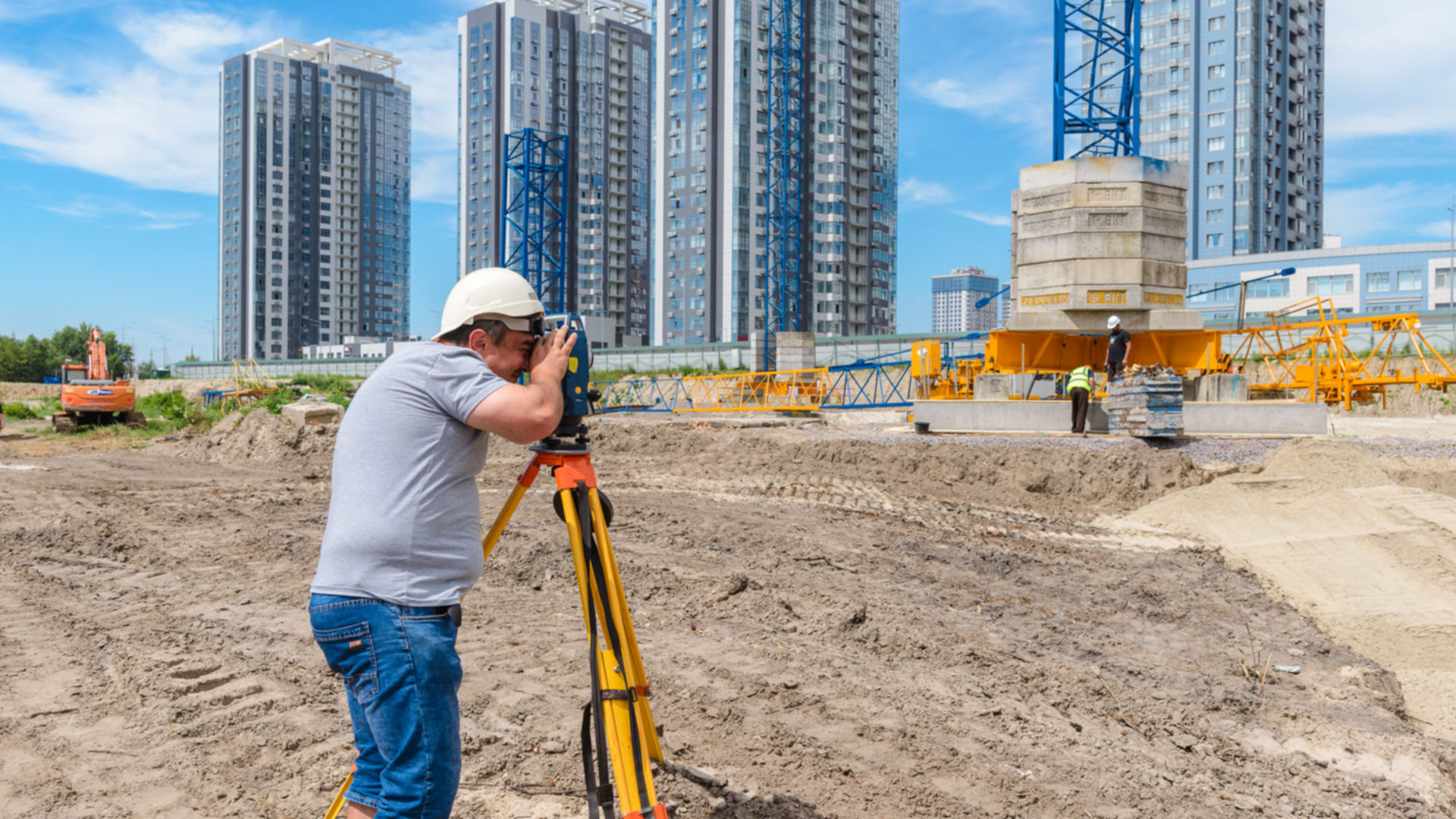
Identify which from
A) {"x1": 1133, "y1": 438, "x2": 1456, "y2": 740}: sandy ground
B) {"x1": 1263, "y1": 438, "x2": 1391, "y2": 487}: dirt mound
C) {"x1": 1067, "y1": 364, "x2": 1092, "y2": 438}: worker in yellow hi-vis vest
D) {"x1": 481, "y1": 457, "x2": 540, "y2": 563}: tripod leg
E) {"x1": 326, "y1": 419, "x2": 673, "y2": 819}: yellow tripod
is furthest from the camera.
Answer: {"x1": 1067, "y1": 364, "x2": 1092, "y2": 438}: worker in yellow hi-vis vest

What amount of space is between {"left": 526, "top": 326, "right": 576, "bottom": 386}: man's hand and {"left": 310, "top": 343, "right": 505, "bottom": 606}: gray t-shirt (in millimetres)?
115

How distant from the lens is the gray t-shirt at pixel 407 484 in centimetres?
202

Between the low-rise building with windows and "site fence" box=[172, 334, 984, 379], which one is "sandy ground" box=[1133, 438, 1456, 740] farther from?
the low-rise building with windows

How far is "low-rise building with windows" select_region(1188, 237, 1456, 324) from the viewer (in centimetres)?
5609

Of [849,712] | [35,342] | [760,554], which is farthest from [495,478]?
[35,342]

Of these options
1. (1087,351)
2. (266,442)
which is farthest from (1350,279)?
(266,442)

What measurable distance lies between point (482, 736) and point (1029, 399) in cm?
1460

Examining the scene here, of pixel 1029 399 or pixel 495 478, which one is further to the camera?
pixel 1029 399

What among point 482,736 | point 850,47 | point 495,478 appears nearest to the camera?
point 482,736

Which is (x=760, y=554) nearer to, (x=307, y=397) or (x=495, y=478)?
(x=495, y=478)

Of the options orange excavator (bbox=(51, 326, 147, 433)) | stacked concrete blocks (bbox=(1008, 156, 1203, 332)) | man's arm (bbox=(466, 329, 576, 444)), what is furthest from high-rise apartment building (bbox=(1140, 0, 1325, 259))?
man's arm (bbox=(466, 329, 576, 444))

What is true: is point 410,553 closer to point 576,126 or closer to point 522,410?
point 522,410

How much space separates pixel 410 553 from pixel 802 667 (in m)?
2.74

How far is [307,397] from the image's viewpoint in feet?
73.7
